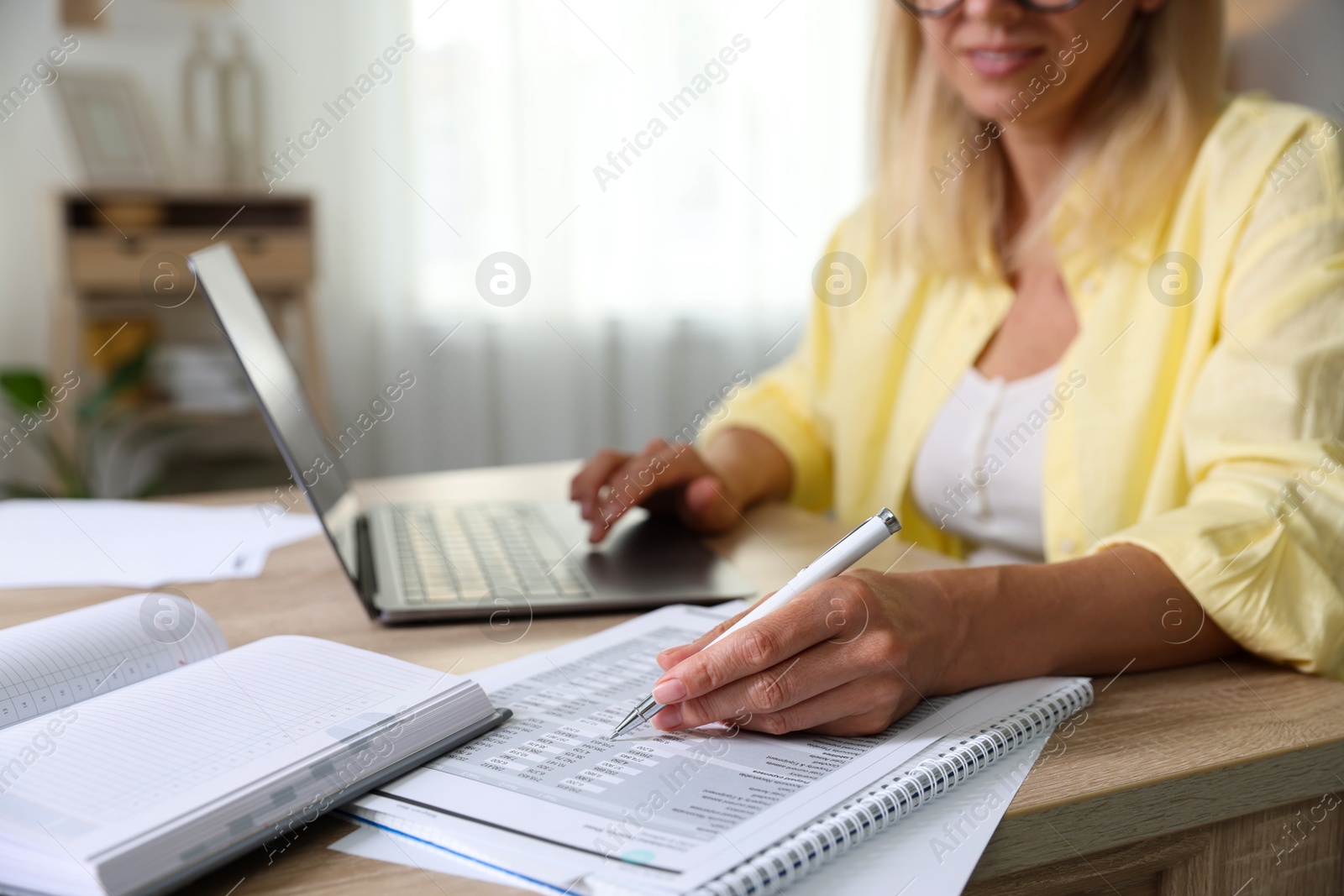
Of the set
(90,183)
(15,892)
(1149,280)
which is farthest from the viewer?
(90,183)

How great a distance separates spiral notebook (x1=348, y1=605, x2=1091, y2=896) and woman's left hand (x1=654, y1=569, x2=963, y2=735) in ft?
0.04

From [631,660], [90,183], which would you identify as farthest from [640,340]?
[631,660]

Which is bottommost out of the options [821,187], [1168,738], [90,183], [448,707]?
[1168,738]

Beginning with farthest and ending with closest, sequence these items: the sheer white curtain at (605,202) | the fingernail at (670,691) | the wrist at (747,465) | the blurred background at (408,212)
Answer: the sheer white curtain at (605,202) → the blurred background at (408,212) → the wrist at (747,465) → the fingernail at (670,691)

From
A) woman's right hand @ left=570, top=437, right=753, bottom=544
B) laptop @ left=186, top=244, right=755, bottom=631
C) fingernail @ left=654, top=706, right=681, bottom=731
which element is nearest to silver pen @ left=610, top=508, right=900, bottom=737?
fingernail @ left=654, top=706, right=681, bottom=731

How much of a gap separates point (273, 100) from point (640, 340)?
3.91 ft

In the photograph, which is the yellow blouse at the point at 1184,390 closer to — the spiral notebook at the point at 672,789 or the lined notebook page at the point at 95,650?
the spiral notebook at the point at 672,789

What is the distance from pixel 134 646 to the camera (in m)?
0.64

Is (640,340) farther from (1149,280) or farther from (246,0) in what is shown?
(1149,280)

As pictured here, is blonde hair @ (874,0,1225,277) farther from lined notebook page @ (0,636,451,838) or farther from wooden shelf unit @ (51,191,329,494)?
wooden shelf unit @ (51,191,329,494)

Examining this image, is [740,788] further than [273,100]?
No

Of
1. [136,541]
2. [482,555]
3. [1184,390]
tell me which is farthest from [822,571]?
[136,541]

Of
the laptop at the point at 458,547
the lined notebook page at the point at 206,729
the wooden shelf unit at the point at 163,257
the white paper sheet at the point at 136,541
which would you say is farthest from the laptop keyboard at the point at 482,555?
the wooden shelf unit at the point at 163,257

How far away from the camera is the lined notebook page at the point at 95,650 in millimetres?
583
